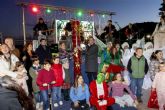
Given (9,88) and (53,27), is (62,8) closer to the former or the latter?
(53,27)

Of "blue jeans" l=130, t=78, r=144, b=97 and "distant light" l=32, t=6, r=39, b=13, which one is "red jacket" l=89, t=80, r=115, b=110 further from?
"distant light" l=32, t=6, r=39, b=13

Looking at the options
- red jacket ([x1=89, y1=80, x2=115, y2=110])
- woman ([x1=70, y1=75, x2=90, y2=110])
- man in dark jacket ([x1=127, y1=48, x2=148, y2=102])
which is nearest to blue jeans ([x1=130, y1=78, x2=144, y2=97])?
man in dark jacket ([x1=127, y1=48, x2=148, y2=102])

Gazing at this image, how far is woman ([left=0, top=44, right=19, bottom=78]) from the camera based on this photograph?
6881mm

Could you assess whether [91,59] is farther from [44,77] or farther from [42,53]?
[44,77]

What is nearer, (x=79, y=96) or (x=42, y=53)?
(x=79, y=96)

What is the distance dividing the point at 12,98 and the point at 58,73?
7112 millimetres

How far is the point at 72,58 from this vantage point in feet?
33.0

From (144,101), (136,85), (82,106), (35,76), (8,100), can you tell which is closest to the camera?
(8,100)

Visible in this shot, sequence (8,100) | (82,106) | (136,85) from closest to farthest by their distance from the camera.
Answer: (8,100)
(82,106)
(136,85)

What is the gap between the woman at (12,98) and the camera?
1605 millimetres

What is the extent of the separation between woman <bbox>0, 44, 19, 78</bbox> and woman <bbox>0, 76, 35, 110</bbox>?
206 inches

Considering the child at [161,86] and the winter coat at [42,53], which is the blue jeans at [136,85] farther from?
the winter coat at [42,53]

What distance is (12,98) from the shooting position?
63.4 inches

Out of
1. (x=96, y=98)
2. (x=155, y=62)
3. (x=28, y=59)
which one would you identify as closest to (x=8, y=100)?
(x=96, y=98)
